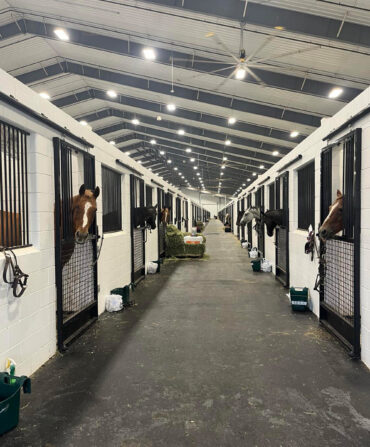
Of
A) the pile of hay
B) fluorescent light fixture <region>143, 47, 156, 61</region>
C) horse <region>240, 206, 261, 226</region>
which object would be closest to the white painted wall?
horse <region>240, 206, 261, 226</region>

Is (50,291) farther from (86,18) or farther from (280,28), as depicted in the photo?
(86,18)

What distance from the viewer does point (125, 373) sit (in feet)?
7.77

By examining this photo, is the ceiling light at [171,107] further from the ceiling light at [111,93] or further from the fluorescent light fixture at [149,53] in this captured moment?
the fluorescent light fixture at [149,53]

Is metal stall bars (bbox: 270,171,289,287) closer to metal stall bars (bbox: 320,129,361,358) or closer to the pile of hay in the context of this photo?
metal stall bars (bbox: 320,129,361,358)

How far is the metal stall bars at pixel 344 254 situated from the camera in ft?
8.35

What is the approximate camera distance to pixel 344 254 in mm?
3057

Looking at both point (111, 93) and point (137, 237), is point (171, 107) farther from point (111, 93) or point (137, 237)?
point (137, 237)

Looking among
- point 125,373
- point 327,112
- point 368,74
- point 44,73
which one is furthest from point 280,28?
point 44,73

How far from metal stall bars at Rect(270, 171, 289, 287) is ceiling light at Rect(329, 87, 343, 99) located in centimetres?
286

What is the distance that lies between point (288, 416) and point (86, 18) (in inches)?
274

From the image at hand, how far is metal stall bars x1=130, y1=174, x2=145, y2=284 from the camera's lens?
211 inches

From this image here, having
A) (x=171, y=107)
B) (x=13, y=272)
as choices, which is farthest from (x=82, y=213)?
(x=171, y=107)

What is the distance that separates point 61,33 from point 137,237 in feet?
15.2

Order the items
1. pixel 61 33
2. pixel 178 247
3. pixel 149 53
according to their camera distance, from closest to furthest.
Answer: pixel 61 33 → pixel 149 53 → pixel 178 247
